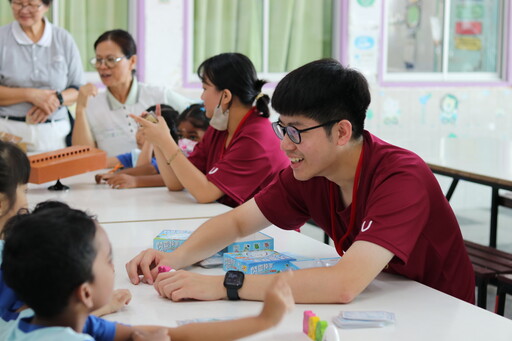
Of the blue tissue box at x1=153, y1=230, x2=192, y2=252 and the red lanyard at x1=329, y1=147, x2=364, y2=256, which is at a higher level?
the red lanyard at x1=329, y1=147, x2=364, y2=256

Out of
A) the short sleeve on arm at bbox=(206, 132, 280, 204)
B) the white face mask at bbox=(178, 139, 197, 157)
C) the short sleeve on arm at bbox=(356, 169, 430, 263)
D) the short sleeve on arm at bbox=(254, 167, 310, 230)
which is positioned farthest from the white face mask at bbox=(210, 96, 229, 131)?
the short sleeve on arm at bbox=(356, 169, 430, 263)

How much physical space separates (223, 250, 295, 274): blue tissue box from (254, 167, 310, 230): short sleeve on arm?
0.19 metres

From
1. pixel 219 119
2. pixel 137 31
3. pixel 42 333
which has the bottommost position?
pixel 42 333

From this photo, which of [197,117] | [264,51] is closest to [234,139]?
[197,117]

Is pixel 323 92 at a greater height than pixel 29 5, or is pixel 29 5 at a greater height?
pixel 29 5

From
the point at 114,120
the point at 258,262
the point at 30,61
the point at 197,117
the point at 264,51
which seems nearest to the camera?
the point at 258,262

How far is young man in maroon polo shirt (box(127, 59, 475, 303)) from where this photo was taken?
162 cm

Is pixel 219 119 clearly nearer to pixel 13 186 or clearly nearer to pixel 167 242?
pixel 167 242

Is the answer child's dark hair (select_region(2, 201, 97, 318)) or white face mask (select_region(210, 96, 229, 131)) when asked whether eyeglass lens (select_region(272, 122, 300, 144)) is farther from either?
white face mask (select_region(210, 96, 229, 131))

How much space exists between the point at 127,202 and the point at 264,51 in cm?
363

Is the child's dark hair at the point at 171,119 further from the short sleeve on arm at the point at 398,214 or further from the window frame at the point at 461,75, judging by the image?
the window frame at the point at 461,75

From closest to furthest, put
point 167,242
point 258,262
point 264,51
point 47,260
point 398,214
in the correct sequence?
point 47,260
point 398,214
point 258,262
point 167,242
point 264,51

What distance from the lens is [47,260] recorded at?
1.10 m

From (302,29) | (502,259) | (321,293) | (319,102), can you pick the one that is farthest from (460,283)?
(302,29)
